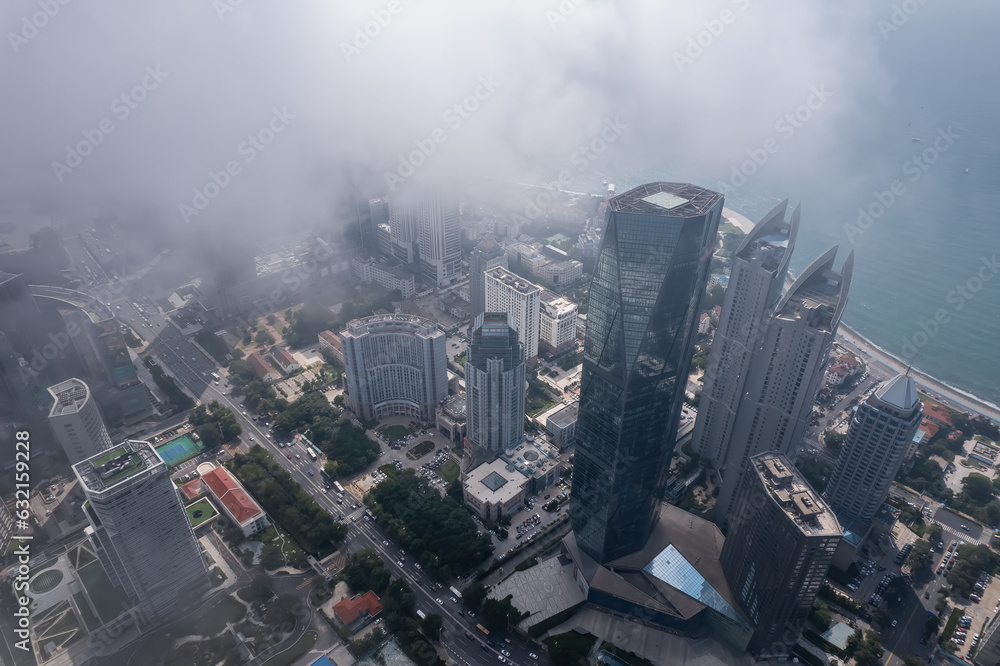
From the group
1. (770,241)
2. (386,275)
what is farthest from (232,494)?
(770,241)

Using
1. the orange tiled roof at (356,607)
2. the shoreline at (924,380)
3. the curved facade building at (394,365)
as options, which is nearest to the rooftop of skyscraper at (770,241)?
the shoreline at (924,380)

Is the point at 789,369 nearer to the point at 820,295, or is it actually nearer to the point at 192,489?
the point at 820,295

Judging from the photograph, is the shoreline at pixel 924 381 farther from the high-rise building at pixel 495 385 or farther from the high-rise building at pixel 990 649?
the high-rise building at pixel 495 385

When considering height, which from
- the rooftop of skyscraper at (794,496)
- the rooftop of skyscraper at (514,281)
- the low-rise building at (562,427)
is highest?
the rooftop of skyscraper at (794,496)

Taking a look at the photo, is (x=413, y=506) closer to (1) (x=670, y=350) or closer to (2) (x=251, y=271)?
(1) (x=670, y=350)

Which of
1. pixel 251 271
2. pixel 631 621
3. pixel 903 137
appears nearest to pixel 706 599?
pixel 631 621
